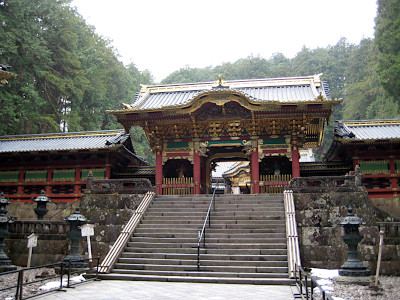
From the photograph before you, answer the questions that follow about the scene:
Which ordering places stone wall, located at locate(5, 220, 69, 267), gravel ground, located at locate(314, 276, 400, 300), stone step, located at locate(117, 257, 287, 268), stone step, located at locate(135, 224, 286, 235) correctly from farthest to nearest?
stone wall, located at locate(5, 220, 69, 267)
stone step, located at locate(135, 224, 286, 235)
stone step, located at locate(117, 257, 287, 268)
gravel ground, located at locate(314, 276, 400, 300)

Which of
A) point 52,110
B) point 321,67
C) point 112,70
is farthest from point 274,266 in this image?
point 321,67

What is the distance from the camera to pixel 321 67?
5450 cm

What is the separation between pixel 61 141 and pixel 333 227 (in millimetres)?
16052

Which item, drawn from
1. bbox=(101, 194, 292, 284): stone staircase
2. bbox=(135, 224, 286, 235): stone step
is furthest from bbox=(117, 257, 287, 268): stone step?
bbox=(135, 224, 286, 235): stone step

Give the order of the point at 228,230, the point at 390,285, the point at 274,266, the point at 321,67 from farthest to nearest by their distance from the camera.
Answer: the point at 321,67, the point at 228,230, the point at 274,266, the point at 390,285

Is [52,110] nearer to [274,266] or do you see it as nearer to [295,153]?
[295,153]

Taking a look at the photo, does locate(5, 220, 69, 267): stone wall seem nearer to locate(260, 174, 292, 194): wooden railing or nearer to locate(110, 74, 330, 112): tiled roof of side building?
locate(110, 74, 330, 112): tiled roof of side building

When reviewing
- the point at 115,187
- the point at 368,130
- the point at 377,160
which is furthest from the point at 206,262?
the point at 368,130

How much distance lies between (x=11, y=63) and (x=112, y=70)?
1126cm

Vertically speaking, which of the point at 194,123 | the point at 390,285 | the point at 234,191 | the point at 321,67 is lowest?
the point at 390,285

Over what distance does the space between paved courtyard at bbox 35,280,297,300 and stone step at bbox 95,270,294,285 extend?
0.25 m

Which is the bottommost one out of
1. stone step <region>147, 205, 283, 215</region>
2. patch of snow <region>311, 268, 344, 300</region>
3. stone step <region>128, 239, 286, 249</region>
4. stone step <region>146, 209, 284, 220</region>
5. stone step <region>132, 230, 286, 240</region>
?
patch of snow <region>311, 268, 344, 300</region>

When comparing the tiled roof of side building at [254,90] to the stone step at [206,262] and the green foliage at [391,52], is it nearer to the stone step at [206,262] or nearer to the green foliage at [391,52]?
the green foliage at [391,52]

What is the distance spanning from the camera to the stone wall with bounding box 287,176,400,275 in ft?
40.4
